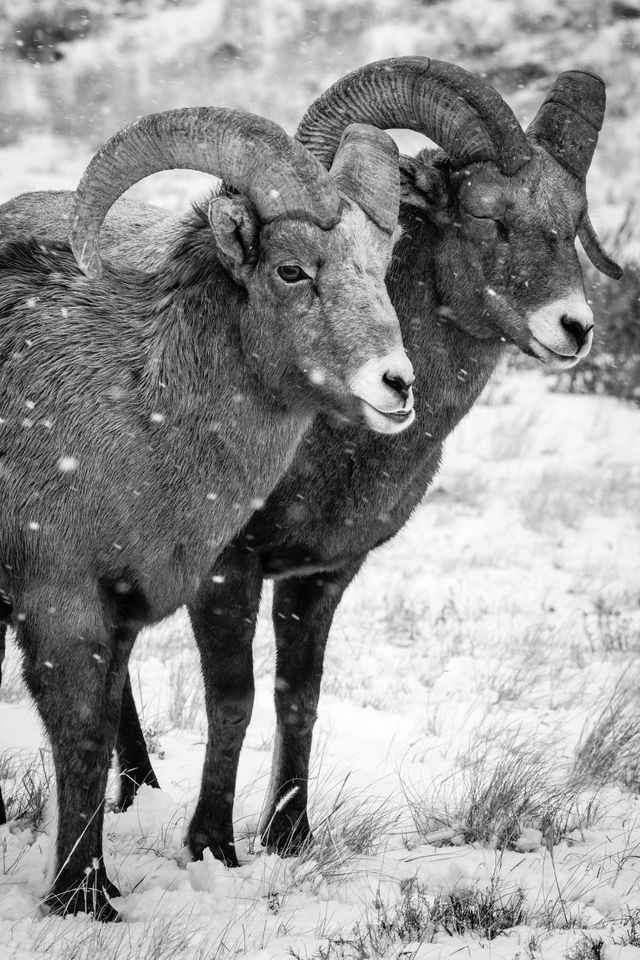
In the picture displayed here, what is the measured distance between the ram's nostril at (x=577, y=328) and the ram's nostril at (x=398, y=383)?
1123mm

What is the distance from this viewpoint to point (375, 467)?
4.25 meters

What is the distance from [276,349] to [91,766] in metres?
1.51

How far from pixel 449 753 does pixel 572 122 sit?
10.4 feet

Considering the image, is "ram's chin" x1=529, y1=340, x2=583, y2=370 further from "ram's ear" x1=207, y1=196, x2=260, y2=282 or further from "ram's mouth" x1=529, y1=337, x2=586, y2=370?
"ram's ear" x1=207, y1=196, x2=260, y2=282

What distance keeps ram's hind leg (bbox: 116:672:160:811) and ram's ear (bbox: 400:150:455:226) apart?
2.46 metres

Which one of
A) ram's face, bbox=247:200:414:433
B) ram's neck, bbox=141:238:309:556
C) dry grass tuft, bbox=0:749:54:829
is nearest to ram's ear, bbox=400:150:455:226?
ram's face, bbox=247:200:414:433

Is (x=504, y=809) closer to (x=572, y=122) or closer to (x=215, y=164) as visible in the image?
(x=215, y=164)

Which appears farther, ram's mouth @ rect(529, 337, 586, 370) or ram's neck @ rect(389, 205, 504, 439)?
ram's neck @ rect(389, 205, 504, 439)

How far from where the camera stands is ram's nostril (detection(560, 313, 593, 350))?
4.15m

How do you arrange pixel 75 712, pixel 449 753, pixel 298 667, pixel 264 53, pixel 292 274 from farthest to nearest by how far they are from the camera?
pixel 264 53 < pixel 449 753 < pixel 298 667 < pixel 292 274 < pixel 75 712

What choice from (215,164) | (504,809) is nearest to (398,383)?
(215,164)

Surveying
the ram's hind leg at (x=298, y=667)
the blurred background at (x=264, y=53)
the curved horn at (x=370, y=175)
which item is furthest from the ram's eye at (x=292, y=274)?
the blurred background at (x=264, y=53)

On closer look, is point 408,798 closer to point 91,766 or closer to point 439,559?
point 91,766

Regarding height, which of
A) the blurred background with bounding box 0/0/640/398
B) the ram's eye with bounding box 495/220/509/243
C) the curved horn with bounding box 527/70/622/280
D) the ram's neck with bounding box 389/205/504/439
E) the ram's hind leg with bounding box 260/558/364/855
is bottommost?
the blurred background with bounding box 0/0/640/398
